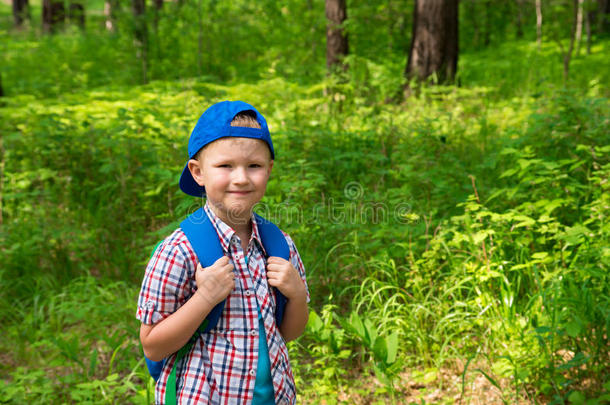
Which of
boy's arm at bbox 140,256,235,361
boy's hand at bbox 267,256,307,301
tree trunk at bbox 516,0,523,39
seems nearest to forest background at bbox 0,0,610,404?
boy's hand at bbox 267,256,307,301

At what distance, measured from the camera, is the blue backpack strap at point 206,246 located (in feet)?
4.57

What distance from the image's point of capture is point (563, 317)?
2.64 meters

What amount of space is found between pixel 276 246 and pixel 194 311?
13.1 inches

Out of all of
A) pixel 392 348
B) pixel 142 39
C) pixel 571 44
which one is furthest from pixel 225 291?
pixel 142 39

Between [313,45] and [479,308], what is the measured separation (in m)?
6.93

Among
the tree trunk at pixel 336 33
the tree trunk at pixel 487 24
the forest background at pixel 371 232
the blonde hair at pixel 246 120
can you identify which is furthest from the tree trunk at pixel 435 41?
the tree trunk at pixel 487 24

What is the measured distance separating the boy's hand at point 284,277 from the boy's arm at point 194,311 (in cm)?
14

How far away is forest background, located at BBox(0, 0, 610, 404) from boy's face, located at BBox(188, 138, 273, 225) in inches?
59.0

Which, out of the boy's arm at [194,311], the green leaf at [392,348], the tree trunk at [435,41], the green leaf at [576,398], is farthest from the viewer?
the tree trunk at [435,41]

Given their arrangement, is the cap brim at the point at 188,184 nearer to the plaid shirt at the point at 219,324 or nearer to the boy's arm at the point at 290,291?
the plaid shirt at the point at 219,324

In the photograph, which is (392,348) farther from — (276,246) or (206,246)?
(206,246)

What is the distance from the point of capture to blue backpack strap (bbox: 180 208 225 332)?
4.57 ft

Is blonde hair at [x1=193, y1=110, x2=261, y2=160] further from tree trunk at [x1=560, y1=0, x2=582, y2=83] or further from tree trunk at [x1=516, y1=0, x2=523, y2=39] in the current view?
tree trunk at [x1=516, y1=0, x2=523, y2=39]

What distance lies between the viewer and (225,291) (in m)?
1.35
